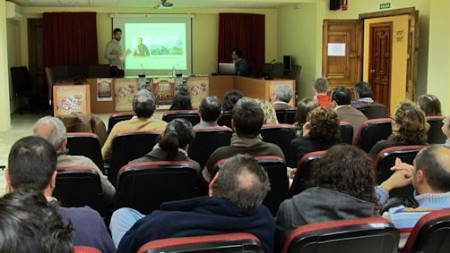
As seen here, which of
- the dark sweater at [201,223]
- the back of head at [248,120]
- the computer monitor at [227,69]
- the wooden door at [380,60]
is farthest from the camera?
the computer monitor at [227,69]

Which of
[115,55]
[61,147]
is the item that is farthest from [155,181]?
[115,55]

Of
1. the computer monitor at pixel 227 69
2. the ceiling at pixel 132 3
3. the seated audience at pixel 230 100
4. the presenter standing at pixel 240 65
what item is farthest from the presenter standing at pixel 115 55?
the seated audience at pixel 230 100

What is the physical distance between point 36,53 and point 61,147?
35.3 ft

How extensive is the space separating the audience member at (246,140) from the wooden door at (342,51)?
7245 mm

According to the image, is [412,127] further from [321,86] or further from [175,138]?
[321,86]

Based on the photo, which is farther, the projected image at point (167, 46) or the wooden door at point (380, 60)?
the projected image at point (167, 46)

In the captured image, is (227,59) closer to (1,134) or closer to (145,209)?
(1,134)

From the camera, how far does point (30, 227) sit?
2.89ft

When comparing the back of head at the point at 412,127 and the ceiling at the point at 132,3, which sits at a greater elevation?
the ceiling at the point at 132,3

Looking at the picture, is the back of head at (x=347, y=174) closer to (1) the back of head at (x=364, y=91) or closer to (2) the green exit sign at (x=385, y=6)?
(1) the back of head at (x=364, y=91)

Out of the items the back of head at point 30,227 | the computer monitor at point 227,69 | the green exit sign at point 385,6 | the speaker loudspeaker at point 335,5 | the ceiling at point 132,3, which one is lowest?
the back of head at point 30,227

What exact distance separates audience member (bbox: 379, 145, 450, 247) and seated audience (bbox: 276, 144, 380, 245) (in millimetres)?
108

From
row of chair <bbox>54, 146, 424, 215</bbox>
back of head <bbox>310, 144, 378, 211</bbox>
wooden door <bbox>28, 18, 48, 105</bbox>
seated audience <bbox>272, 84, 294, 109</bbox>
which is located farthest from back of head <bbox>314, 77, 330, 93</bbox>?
wooden door <bbox>28, 18, 48, 105</bbox>

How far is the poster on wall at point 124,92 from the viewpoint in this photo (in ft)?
37.4
